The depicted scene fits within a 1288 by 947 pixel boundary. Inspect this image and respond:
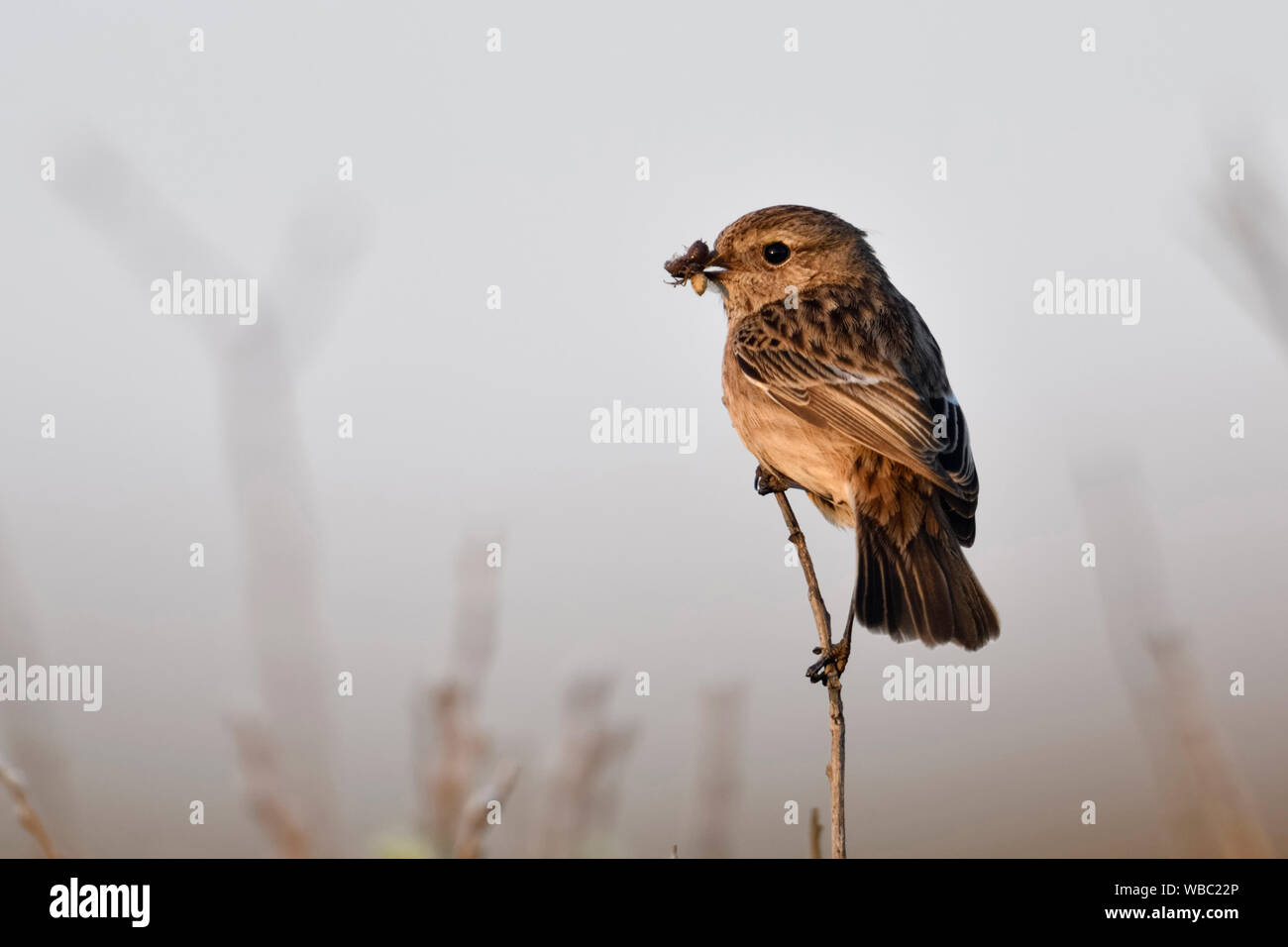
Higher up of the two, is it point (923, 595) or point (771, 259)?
point (771, 259)

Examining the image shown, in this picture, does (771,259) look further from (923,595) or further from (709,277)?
(923,595)

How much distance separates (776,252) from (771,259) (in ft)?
0.11

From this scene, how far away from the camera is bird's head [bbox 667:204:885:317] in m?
4.69

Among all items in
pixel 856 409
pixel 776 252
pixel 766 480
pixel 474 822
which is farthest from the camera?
pixel 776 252

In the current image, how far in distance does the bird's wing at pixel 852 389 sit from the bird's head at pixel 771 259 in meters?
0.16

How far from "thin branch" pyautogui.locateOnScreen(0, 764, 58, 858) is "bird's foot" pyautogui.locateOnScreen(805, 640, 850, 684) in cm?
136

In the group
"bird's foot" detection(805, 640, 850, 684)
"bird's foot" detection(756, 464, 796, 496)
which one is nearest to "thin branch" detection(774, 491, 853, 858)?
"bird's foot" detection(805, 640, 850, 684)

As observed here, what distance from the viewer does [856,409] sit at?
157 inches

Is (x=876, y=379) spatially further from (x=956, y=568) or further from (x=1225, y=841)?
(x=1225, y=841)

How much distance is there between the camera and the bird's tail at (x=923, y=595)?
3.59 meters

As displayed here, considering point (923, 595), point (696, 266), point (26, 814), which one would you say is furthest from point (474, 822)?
point (696, 266)

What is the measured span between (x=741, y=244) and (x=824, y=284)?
387 mm

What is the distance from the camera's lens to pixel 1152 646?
2084 mm

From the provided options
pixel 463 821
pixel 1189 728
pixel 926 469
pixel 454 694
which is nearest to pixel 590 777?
pixel 454 694
